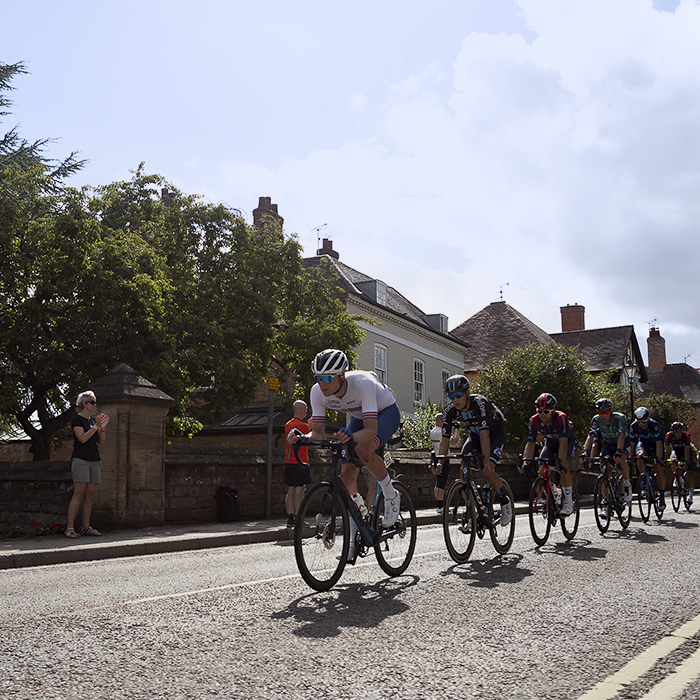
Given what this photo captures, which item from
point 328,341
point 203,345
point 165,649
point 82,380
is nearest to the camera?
point 165,649

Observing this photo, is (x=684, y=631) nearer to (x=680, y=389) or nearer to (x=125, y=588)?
(x=125, y=588)

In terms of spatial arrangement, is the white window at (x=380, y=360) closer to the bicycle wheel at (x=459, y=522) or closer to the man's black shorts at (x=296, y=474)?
the man's black shorts at (x=296, y=474)

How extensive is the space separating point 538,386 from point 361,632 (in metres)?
28.6

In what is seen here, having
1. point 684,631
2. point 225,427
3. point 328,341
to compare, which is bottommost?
point 684,631

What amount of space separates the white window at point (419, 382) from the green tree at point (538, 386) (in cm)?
721

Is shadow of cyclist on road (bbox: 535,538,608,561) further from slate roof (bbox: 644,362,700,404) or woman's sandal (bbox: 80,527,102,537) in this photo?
slate roof (bbox: 644,362,700,404)

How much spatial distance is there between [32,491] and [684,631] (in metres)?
10.8

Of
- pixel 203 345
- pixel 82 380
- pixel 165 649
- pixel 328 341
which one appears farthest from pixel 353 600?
pixel 328 341

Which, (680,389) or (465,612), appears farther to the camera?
(680,389)

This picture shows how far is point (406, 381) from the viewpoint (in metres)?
39.2

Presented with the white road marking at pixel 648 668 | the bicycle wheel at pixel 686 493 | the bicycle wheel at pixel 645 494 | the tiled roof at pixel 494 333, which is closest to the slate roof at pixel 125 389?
the bicycle wheel at pixel 645 494

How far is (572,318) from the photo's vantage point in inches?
2650

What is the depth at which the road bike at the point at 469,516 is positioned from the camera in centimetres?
771

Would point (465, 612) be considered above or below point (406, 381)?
below
